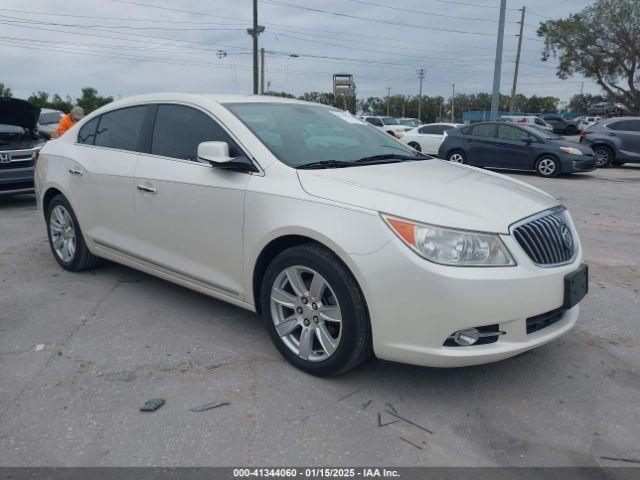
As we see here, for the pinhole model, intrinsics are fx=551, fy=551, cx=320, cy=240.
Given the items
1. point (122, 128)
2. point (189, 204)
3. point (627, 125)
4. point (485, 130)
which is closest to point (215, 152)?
point (189, 204)

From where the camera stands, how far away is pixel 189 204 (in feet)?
12.1

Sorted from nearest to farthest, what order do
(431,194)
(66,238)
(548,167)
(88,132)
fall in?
(431,194) → (88,132) → (66,238) → (548,167)

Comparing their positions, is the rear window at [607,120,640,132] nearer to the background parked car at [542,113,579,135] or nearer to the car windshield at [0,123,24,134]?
the car windshield at [0,123,24,134]

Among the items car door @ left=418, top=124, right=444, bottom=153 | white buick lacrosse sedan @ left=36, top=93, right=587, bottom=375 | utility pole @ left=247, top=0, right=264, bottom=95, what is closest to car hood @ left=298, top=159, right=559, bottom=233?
white buick lacrosse sedan @ left=36, top=93, right=587, bottom=375

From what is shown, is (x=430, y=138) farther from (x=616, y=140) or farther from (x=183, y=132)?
(x=183, y=132)

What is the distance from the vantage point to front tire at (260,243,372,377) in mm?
2883

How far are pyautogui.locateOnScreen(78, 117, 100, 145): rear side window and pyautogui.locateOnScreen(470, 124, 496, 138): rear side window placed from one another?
1165cm

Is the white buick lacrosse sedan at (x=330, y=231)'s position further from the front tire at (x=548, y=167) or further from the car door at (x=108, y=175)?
the front tire at (x=548, y=167)

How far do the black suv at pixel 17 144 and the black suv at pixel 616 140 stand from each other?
14.1 metres

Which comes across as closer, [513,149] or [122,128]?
[122,128]

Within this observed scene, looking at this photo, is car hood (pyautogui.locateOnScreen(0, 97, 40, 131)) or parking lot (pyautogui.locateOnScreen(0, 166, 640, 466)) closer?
parking lot (pyautogui.locateOnScreen(0, 166, 640, 466))

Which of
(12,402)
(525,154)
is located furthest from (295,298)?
(525,154)

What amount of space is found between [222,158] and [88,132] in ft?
7.27

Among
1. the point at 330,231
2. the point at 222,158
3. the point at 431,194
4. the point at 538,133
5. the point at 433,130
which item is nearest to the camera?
the point at 330,231
